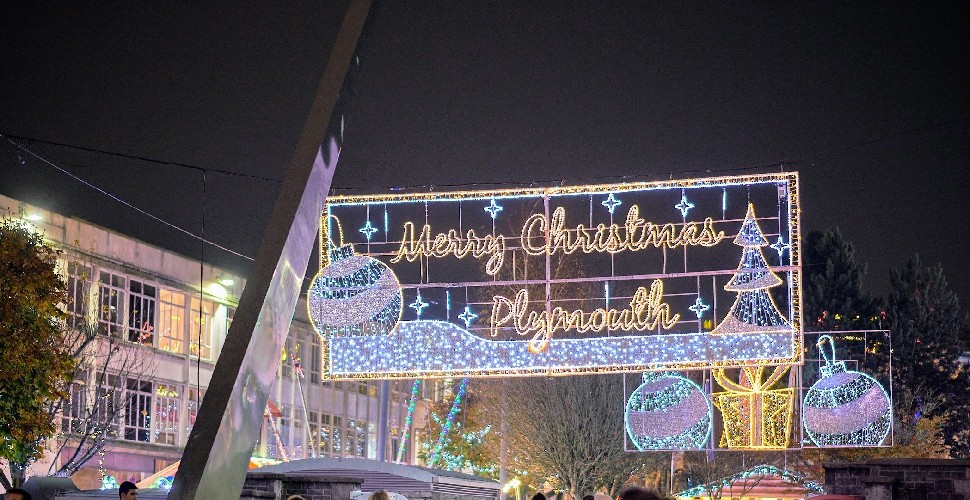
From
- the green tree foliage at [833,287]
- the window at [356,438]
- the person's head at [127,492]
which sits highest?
the green tree foliage at [833,287]

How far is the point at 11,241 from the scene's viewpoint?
23500mm

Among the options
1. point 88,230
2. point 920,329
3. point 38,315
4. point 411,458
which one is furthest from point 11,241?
point 920,329

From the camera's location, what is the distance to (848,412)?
28.0 meters

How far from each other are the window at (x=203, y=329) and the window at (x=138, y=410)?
3.38 m

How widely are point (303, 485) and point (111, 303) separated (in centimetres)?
2353

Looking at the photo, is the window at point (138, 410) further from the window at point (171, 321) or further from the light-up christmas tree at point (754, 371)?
the light-up christmas tree at point (754, 371)

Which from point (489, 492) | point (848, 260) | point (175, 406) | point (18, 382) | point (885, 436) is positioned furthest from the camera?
point (848, 260)

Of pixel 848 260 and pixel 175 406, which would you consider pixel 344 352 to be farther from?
pixel 848 260

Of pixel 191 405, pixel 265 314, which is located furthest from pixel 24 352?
pixel 191 405

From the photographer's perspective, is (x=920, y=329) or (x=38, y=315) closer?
(x=38, y=315)

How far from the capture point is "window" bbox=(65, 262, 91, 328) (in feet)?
119

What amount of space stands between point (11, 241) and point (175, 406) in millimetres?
20416

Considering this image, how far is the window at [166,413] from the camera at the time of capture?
41812mm

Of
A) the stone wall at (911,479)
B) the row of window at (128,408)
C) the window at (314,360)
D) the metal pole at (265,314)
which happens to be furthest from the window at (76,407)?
the metal pole at (265,314)
